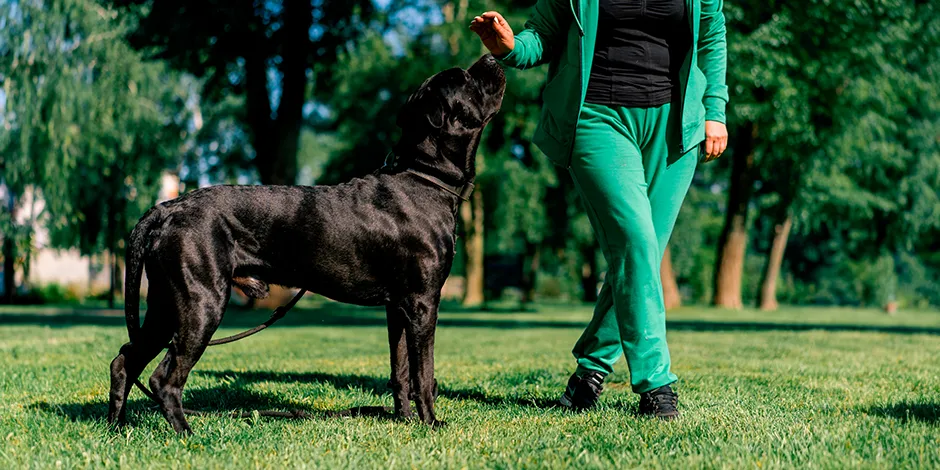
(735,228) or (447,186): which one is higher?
(735,228)

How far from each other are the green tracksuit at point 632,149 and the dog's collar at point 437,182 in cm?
62

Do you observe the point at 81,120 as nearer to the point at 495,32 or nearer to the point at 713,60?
the point at 495,32

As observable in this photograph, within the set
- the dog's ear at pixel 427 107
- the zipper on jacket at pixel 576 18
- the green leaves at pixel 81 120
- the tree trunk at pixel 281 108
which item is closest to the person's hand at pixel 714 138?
the zipper on jacket at pixel 576 18

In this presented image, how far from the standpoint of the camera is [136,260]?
3697 millimetres

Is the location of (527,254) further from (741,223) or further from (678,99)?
(678,99)

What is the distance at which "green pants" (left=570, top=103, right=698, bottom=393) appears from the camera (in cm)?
414

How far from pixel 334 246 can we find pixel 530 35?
4.98 feet

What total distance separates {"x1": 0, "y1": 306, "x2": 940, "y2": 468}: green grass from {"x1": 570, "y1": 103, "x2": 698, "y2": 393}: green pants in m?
0.40

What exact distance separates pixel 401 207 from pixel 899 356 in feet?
20.3

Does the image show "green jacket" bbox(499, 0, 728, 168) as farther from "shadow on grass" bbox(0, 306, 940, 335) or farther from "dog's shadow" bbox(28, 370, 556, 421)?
"shadow on grass" bbox(0, 306, 940, 335)

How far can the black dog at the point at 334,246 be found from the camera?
141 inches

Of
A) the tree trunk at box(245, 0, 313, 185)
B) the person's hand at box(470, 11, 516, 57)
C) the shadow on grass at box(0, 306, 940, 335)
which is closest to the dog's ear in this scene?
the person's hand at box(470, 11, 516, 57)

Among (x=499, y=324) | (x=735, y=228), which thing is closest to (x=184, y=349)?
(x=499, y=324)

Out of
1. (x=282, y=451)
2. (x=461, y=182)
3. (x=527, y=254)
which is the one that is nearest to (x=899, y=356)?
(x=461, y=182)
